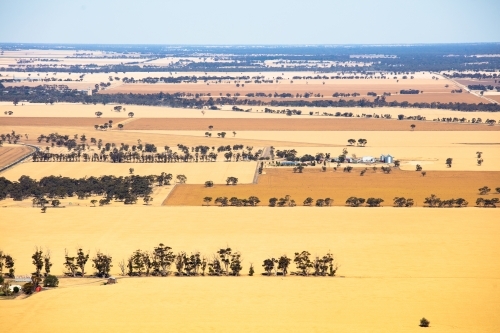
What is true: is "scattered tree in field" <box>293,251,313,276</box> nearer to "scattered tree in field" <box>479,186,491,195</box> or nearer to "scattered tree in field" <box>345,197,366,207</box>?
"scattered tree in field" <box>345,197,366,207</box>

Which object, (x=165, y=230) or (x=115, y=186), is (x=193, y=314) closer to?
(x=165, y=230)

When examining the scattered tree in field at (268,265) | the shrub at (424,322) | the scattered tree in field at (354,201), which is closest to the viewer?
the shrub at (424,322)

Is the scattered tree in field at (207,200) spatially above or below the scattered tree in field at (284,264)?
above

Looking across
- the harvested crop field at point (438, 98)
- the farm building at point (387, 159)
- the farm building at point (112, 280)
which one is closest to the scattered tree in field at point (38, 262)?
the farm building at point (112, 280)

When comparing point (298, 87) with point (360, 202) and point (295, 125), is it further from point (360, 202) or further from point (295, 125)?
point (360, 202)

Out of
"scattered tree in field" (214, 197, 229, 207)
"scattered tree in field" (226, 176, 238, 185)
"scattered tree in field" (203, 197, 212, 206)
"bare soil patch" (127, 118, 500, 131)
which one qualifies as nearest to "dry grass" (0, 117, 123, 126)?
"bare soil patch" (127, 118, 500, 131)

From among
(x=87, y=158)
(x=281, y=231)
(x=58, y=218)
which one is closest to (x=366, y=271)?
(x=281, y=231)

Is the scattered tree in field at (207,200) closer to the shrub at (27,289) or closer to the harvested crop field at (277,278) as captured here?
the harvested crop field at (277,278)
